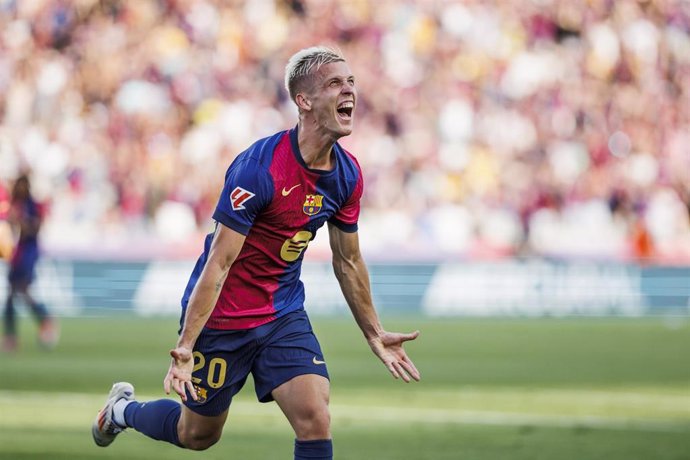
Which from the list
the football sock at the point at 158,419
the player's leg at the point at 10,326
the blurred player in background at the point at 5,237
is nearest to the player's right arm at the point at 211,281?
the football sock at the point at 158,419

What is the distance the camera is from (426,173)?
24.8 m

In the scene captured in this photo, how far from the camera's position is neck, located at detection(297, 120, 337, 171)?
6.36 meters

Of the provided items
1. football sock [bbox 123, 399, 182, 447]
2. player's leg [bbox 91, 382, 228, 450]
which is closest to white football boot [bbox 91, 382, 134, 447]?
player's leg [bbox 91, 382, 228, 450]

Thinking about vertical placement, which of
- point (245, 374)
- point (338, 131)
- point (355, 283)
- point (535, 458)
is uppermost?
point (338, 131)

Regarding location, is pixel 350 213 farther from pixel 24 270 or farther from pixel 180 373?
pixel 24 270

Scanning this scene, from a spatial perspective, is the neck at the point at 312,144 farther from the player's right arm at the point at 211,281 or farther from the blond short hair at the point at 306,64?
the player's right arm at the point at 211,281

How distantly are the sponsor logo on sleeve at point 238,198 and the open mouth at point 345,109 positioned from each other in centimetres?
60

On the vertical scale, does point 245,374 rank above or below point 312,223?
below

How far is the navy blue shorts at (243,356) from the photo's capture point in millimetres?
6555

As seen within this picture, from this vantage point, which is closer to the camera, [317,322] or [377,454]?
[377,454]

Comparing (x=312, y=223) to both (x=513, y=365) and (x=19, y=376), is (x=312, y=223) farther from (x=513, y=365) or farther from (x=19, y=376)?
(x=513, y=365)

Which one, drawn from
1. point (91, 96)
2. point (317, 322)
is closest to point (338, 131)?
point (317, 322)

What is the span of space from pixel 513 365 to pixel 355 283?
29.8ft

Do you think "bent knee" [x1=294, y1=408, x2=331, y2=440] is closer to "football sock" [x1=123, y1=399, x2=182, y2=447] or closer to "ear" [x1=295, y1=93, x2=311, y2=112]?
"football sock" [x1=123, y1=399, x2=182, y2=447]
